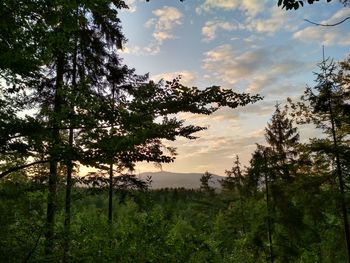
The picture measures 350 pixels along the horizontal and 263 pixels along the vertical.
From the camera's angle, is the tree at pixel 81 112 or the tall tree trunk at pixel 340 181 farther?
the tall tree trunk at pixel 340 181

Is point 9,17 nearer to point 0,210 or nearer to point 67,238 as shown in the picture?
point 0,210

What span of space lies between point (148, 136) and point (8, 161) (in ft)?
17.8

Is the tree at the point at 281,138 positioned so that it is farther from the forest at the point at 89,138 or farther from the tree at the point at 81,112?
the tree at the point at 81,112

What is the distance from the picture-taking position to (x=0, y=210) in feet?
27.3

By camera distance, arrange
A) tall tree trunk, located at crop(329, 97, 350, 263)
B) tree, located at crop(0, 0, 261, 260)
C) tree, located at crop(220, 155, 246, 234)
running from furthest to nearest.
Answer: tree, located at crop(220, 155, 246, 234) < tall tree trunk, located at crop(329, 97, 350, 263) < tree, located at crop(0, 0, 261, 260)

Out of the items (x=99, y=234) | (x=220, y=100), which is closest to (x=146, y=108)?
(x=220, y=100)

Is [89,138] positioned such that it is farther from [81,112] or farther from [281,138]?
[281,138]

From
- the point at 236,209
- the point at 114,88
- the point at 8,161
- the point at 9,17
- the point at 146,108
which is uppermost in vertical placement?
the point at 114,88

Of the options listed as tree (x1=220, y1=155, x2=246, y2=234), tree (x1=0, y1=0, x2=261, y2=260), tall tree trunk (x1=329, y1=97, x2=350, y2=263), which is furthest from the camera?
tree (x1=220, y1=155, x2=246, y2=234)

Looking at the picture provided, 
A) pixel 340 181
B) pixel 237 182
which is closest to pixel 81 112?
pixel 340 181

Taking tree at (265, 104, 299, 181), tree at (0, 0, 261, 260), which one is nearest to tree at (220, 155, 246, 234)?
tree at (265, 104, 299, 181)

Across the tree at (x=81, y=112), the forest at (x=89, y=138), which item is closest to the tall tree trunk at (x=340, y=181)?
the forest at (x=89, y=138)

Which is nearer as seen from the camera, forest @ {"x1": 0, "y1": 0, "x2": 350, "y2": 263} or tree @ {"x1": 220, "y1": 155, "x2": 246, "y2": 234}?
forest @ {"x1": 0, "y1": 0, "x2": 350, "y2": 263}

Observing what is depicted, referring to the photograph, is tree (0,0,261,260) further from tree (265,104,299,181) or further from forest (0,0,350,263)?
tree (265,104,299,181)
